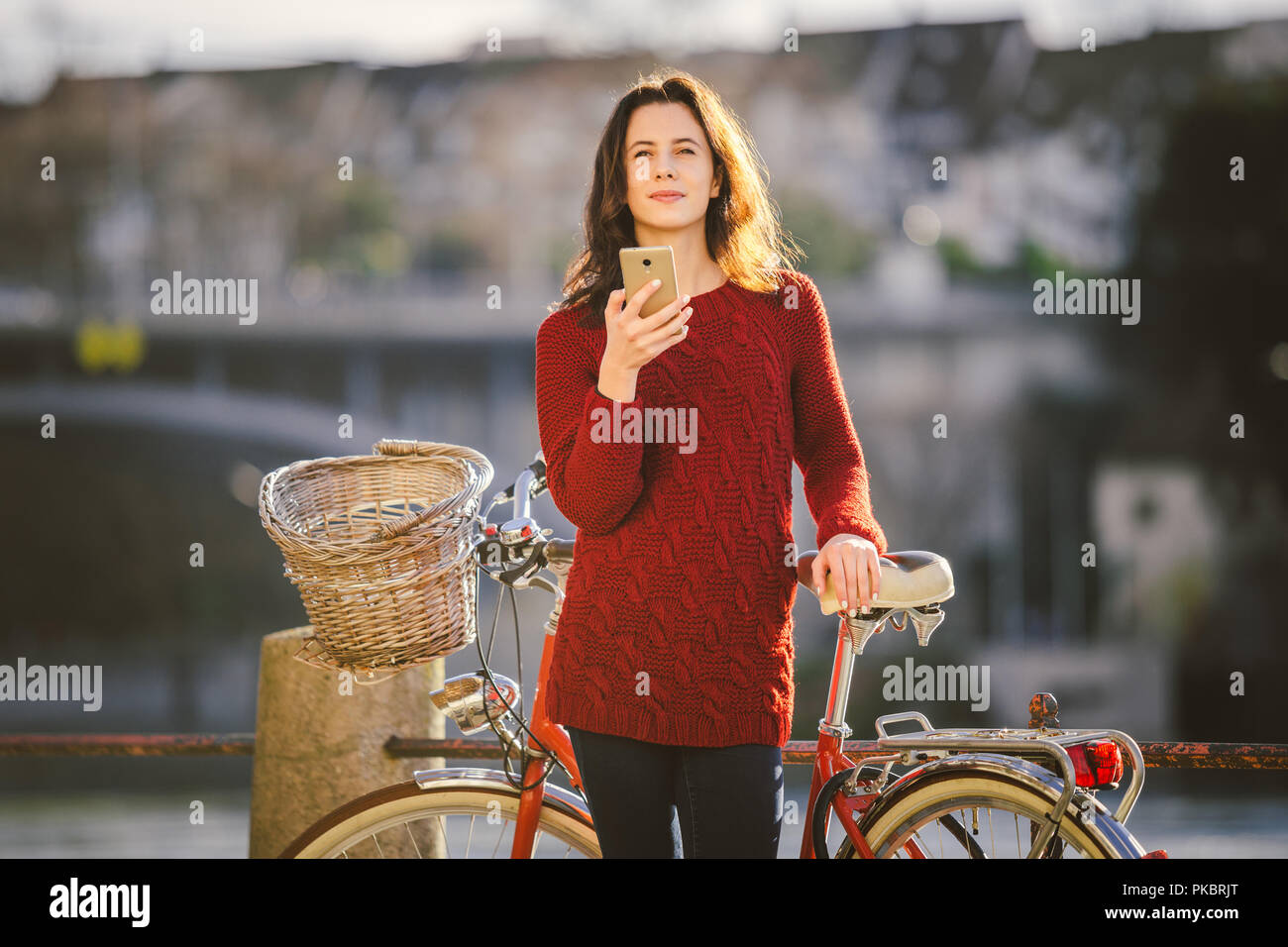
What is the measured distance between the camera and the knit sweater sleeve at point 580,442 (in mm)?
1524

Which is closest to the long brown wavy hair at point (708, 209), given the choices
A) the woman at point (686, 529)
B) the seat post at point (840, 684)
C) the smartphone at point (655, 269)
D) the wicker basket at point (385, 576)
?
the woman at point (686, 529)

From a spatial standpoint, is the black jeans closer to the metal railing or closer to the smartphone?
the metal railing

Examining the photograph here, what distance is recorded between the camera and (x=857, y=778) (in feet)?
5.83

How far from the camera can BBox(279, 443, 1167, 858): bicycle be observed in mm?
1625

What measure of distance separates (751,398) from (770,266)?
23 cm

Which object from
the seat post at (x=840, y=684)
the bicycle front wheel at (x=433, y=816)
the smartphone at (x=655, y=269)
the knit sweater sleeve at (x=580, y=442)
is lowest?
the bicycle front wheel at (x=433, y=816)

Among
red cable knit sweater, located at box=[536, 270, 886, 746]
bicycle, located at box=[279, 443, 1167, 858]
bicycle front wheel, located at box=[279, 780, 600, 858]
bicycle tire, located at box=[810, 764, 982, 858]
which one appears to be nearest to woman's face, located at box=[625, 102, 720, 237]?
red cable knit sweater, located at box=[536, 270, 886, 746]

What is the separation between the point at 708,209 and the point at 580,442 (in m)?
0.43

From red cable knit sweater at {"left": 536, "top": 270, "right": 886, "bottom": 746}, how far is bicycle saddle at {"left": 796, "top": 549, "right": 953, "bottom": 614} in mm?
47

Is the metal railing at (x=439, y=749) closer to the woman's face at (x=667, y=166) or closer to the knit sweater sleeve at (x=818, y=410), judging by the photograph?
the knit sweater sleeve at (x=818, y=410)

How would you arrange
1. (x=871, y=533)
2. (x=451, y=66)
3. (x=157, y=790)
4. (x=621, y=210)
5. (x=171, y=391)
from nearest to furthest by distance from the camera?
1. (x=871, y=533)
2. (x=621, y=210)
3. (x=171, y=391)
4. (x=157, y=790)
5. (x=451, y=66)
